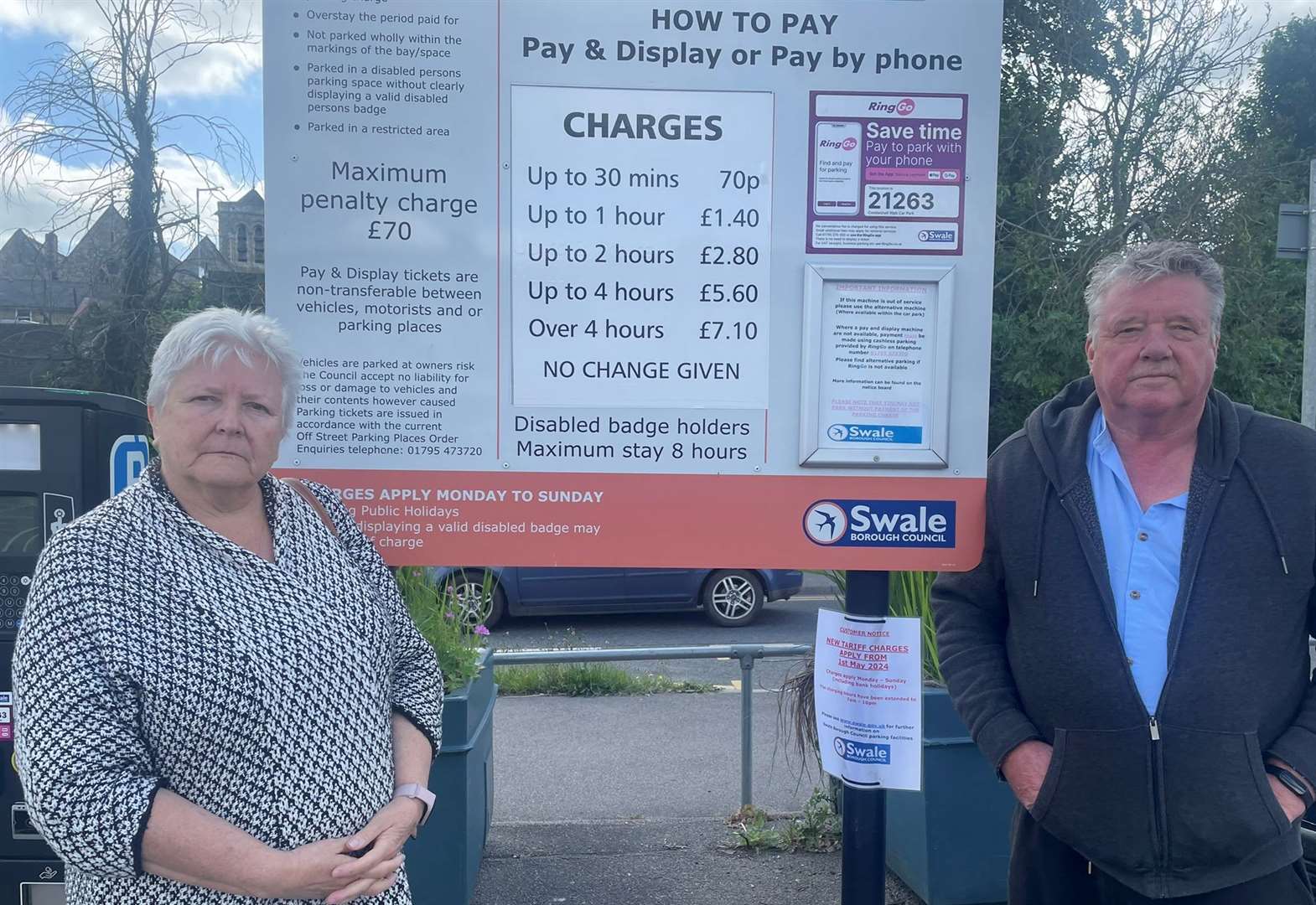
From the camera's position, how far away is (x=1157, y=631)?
1982 millimetres

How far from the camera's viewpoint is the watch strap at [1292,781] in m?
1.91

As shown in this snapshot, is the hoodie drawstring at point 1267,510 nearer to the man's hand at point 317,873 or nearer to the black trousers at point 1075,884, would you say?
the black trousers at point 1075,884

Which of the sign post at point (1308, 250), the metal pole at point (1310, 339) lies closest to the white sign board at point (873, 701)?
the sign post at point (1308, 250)

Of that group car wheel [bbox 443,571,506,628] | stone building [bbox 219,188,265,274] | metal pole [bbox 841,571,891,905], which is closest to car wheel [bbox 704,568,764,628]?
stone building [bbox 219,188,265,274]

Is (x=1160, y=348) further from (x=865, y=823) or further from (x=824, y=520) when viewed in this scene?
(x=865, y=823)

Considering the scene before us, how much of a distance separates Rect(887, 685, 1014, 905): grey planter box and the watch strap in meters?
1.52

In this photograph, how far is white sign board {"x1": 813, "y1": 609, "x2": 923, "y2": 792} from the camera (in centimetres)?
228

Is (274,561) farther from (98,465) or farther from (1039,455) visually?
(1039,455)

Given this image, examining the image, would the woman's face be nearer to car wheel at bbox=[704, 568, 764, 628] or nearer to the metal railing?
the metal railing

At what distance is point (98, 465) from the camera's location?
246cm

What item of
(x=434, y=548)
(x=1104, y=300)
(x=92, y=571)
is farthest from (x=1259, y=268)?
(x=92, y=571)

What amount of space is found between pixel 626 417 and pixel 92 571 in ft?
3.64

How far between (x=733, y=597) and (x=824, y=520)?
8705 millimetres

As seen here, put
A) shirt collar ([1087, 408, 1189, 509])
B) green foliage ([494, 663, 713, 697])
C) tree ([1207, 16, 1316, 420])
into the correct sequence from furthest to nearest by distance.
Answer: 1. tree ([1207, 16, 1316, 420])
2. green foliage ([494, 663, 713, 697])
3. shirt collar ([1087, 408, 1189, 509])
